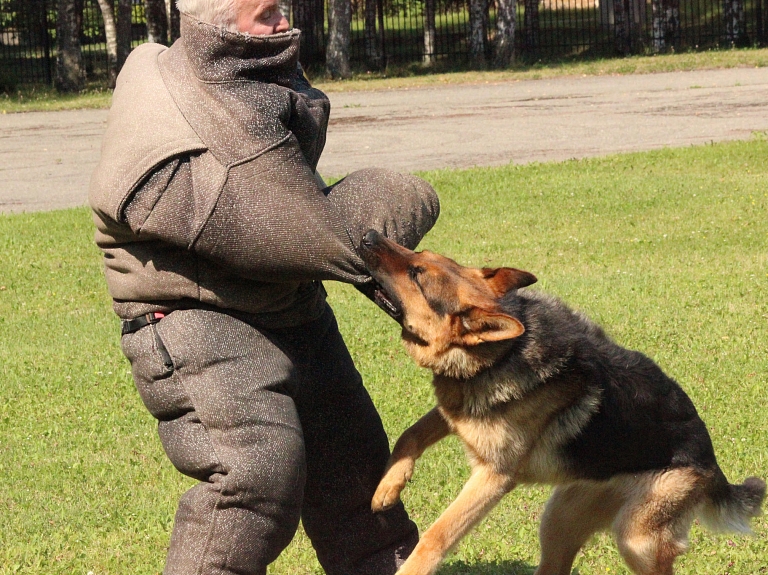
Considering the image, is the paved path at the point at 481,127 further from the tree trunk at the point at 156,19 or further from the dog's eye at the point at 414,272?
the dog's eye at the point at 414,272

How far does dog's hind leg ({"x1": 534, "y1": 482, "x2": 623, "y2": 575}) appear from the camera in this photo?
175 inches

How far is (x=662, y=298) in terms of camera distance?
834 cm

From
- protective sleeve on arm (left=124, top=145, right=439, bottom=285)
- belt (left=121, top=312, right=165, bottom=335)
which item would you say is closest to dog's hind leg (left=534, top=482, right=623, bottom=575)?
protective sleeve on arm (left=124, top=145, right=439, bottom=285)

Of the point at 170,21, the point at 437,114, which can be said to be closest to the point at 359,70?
the point at 170,21

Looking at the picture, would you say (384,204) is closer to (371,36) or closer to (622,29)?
(622,29)

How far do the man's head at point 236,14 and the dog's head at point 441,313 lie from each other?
1.12 metres

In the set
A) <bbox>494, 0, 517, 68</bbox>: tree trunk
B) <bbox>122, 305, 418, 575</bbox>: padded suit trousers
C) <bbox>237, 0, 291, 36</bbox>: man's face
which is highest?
<bbox>494, 0, 517, 68</bbox>: tree trunk

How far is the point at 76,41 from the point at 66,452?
24.2 metres

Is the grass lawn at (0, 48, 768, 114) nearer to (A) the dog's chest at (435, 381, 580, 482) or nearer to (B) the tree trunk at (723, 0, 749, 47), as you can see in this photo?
(B) the tree trunk at (723, 0, 749, 47)

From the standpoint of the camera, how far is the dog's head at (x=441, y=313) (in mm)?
4176

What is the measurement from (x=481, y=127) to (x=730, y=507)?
1355 cm

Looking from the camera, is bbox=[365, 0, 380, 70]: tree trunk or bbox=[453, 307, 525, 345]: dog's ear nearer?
bbox=[453, 307, 525, 345]: dog's ear

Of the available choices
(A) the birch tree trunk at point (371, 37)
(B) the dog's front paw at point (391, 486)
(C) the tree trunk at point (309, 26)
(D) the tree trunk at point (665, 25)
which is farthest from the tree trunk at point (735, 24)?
(B) the dog's front paw at point (391, 486)

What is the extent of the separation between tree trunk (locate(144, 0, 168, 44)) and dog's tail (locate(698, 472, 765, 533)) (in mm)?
26567
